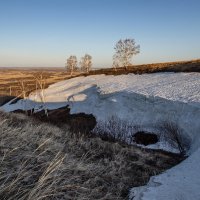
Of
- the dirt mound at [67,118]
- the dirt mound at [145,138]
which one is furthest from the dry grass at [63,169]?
the dirt mound at [67,118]

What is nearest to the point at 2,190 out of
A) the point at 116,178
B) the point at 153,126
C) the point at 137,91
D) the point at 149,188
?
the point at 116,178

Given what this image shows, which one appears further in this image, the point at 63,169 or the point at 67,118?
the point at 67,118

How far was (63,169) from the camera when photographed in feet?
21.9

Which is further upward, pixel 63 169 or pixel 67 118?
pixel 63 169

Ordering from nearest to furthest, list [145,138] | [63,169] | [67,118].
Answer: [63,169] → [145,138] → [67,118]

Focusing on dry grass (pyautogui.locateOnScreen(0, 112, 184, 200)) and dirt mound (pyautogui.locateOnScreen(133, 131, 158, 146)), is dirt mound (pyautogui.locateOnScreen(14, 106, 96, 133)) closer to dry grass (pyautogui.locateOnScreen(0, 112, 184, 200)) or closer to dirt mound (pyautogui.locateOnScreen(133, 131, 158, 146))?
dirt mound (pyautogui.locateOnScreen(133, 131, 158, 146))

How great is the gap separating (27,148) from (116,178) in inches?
96.8

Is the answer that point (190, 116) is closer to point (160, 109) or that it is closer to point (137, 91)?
point (160, 109)

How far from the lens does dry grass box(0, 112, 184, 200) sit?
519 centimetres

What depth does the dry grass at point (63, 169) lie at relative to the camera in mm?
5195

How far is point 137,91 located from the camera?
29469 millimetres

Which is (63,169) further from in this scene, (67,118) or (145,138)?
(67,118)

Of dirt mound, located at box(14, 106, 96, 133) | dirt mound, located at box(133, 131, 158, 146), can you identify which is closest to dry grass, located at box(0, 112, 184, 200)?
dirt mound, located at box(133, 131, 158, 146)

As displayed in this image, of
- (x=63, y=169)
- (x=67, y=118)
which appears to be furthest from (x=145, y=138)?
(x=63, y=169)
